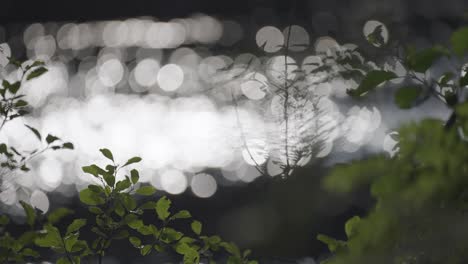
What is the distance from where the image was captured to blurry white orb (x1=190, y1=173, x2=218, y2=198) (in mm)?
8672

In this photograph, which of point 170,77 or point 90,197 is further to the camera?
point 170,77

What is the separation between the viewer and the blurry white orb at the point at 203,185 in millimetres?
8672

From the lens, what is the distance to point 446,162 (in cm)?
64

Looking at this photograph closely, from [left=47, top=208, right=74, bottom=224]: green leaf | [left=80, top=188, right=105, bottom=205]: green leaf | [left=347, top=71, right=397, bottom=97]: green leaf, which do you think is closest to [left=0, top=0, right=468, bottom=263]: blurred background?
[left=347, top=71, right=397, bottom=97]: green leaf

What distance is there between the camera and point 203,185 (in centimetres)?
991

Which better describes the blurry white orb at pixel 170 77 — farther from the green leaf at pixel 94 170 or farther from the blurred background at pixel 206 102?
the green leaf at pixel 94 170

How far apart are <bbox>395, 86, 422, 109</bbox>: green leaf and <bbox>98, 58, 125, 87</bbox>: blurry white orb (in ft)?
61.3

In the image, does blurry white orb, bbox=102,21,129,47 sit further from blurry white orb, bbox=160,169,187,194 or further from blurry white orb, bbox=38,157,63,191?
blurry white orb, bbox=160,169,187,194

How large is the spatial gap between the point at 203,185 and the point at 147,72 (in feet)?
37.5

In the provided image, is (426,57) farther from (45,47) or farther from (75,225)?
(45,47)

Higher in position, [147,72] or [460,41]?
[460,41]

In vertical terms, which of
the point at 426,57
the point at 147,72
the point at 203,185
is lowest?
the point at 203,185

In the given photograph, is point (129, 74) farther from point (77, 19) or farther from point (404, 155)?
point (404, 155)

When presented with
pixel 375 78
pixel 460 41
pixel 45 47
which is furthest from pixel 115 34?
pixel 460 41
